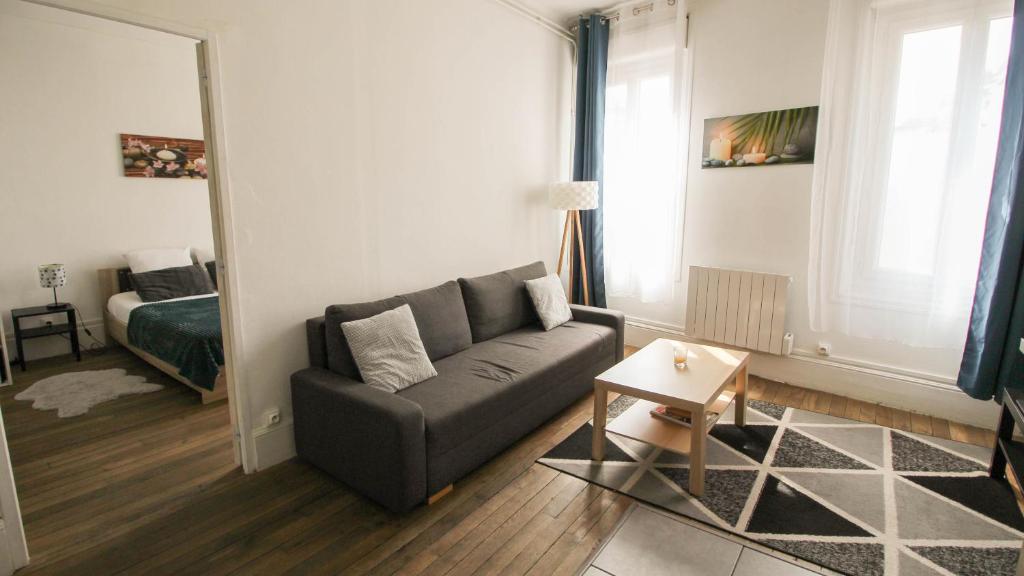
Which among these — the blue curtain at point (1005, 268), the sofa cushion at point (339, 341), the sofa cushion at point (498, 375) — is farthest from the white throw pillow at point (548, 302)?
the blue curtain at point (1005, 268)

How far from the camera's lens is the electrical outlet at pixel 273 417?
262 cm

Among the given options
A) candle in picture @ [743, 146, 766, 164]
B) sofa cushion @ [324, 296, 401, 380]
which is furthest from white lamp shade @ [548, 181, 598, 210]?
sofa cushion @ [324, 296, 401, 380]

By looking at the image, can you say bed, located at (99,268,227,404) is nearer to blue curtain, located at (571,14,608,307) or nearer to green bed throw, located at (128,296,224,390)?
green bed throw, located at (128,296,224,390)

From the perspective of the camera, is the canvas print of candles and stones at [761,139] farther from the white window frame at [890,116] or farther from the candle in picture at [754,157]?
the white window frame at [890,116]

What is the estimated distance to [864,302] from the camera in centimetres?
345

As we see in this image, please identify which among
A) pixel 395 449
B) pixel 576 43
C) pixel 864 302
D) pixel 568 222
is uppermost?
pixel 576 43

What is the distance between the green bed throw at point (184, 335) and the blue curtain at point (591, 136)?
2993mm

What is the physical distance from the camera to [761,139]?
372cm

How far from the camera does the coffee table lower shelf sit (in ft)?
8.13

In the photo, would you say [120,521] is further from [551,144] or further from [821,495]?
[551,144]

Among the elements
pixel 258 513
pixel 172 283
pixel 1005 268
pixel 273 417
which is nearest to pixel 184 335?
pixel 273 417

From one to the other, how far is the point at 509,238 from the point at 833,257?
2.44m

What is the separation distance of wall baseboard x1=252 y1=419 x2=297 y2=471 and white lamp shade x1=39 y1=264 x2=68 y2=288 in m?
3.12

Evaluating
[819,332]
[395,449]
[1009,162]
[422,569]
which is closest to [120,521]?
[395,449]
